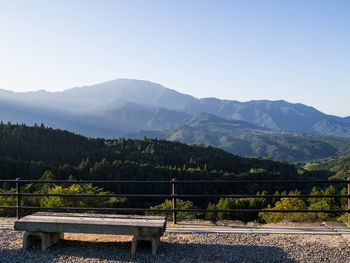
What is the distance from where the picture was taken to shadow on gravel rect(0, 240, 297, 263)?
214 inches

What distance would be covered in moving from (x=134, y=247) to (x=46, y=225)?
173 cm

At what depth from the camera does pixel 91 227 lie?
18.4ft

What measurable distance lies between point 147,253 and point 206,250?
1.13 m

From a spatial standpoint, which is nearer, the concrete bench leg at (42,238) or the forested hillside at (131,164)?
the concrete bench leg at (42,238)

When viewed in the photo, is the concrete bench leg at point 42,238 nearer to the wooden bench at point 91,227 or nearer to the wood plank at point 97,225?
the wooden bench at point 91,227

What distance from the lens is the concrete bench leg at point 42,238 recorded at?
5816 mm

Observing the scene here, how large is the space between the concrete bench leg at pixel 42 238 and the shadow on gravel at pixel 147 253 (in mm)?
97

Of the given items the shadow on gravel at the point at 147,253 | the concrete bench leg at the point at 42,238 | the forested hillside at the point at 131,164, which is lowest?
the forested hillside at the point at 131,164

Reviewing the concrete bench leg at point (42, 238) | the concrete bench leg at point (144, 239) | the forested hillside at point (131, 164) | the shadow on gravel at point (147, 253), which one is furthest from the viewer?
the forested hillside at point (131, 164)

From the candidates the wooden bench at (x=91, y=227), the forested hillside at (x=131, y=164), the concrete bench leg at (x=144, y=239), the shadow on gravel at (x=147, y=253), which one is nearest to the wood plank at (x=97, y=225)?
the wooden bench at (x=91, y=227)

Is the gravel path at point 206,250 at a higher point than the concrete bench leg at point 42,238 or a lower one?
lower

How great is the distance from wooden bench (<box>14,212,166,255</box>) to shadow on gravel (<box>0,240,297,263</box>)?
0.18 meters

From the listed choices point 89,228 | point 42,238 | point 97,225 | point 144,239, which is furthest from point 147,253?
point 42,238

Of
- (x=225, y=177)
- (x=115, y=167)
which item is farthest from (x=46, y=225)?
(x=225, y=177)
